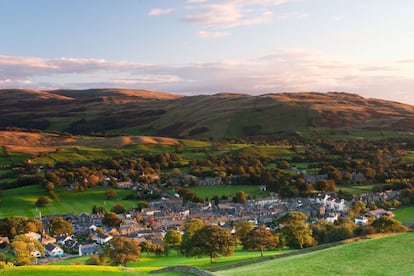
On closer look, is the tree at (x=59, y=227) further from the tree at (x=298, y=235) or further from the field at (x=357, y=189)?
the field at (x=357, y=189)

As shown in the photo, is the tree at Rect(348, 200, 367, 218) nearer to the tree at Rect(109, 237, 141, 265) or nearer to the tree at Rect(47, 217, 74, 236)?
the tree at Rect(109, 237, 141, 265)

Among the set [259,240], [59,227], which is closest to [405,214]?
[259,240]

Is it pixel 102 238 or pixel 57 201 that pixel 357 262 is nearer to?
pixel 102 238

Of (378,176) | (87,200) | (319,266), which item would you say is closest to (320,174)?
(378,176)

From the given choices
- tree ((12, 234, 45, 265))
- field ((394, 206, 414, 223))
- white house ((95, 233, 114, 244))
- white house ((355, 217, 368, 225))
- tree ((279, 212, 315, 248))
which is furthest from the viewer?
field ((394, 206, 414, 223))

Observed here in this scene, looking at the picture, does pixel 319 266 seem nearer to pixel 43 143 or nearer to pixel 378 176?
pixel 378 176

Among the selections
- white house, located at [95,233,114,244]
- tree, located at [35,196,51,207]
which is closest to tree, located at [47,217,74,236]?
white house, located at [95,233,114,244]
